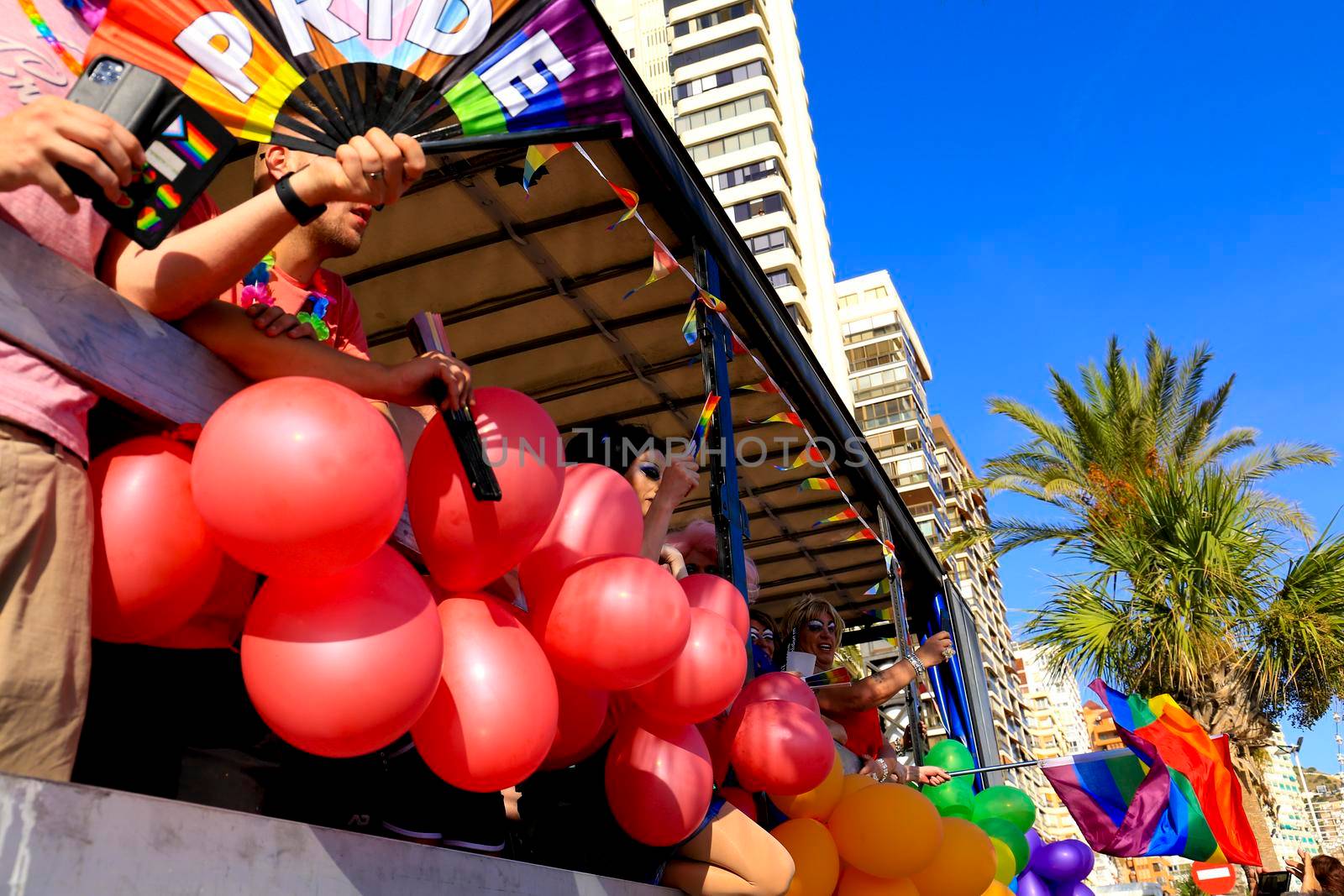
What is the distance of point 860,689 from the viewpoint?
16.1ft

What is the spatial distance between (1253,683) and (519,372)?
32.4 feet

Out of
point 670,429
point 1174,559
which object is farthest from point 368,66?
point 1174,559

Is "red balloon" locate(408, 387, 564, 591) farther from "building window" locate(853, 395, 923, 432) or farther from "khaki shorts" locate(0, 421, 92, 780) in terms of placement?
"building window" locate(853, 395, 923, 432)

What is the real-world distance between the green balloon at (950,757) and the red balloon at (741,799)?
2.97 meters

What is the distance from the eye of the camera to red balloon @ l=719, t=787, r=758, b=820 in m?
3.29

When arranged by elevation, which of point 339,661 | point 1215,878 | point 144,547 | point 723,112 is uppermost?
point 723,112

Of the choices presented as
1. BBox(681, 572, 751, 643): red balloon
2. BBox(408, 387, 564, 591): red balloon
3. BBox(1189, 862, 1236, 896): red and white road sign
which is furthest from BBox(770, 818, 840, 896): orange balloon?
BBox(1189, 862, 1236, 896): red and white road sign

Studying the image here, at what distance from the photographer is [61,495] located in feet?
4.67

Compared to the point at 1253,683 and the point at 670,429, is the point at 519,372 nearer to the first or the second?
the point at 670,429

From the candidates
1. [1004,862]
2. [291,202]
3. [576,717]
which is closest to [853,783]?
[1004,862]

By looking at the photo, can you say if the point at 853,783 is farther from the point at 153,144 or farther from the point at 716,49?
the point at 716,49

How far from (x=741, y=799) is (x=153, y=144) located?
2.66 meters

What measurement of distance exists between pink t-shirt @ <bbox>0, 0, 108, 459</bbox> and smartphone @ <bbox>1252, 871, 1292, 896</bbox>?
26.3 feet

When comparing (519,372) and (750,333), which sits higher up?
(750,333)
